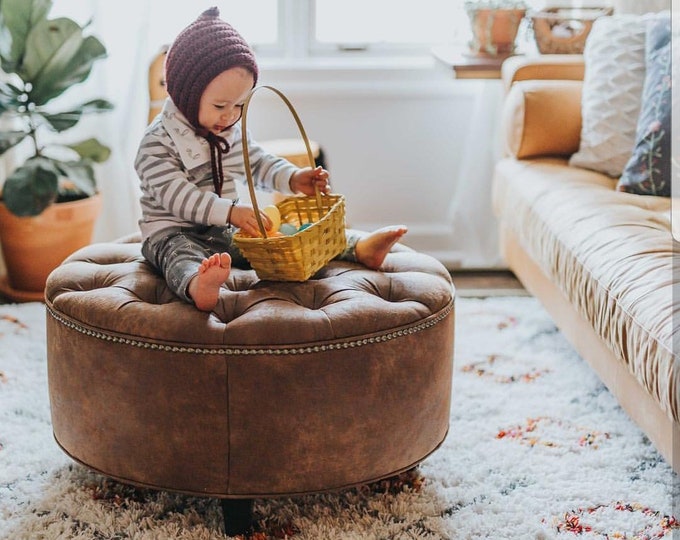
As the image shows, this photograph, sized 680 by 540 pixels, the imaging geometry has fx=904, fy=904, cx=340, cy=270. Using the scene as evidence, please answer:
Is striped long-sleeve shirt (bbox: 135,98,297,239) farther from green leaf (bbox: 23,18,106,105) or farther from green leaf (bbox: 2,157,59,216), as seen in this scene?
green leaf (bbox: 23,18,106,105)

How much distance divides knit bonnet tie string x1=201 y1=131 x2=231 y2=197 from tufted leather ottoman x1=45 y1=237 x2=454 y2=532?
32cm

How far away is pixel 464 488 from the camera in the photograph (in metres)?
1.81

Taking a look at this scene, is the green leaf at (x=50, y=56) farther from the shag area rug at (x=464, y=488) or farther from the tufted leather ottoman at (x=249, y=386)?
the tufted leather ottoman at (x=249, y=386)

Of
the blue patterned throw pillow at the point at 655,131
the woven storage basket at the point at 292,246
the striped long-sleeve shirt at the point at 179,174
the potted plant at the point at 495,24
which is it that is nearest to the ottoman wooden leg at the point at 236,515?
the woven storage basket at the point at 292,246

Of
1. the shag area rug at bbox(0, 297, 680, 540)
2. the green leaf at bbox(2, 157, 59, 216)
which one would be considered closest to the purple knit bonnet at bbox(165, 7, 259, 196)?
the shag area rug at bbox(0, 297, 680, 540)

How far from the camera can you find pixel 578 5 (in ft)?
10.3

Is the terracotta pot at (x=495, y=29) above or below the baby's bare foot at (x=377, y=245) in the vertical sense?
above

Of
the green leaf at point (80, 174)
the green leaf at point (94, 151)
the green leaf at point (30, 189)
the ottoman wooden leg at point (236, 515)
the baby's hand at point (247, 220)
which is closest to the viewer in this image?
the ottoman wooden leg at point (236, 515)

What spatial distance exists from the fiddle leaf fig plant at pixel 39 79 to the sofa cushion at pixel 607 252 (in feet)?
4.23

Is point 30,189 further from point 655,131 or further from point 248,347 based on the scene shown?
point 655,131

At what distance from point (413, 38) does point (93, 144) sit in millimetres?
1220

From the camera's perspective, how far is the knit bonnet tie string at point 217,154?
1880 millimetres

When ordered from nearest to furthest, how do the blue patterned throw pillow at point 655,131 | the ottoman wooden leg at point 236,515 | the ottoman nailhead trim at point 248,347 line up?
the ottoman nailhead trim at point 248,347 < the ottoman wooden leg at point 236,515 < the blue patterned throw pillow at point 655,131

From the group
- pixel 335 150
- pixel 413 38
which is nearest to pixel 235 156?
pixel 335 150
